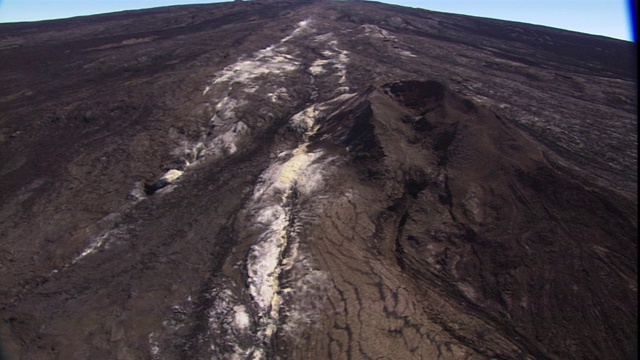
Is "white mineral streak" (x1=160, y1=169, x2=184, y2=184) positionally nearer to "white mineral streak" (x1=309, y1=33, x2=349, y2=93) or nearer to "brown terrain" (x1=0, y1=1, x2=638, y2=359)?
"brown terrain" (x1=0, y1=1, x2=638, y2=359)

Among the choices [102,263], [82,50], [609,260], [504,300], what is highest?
[82,50]

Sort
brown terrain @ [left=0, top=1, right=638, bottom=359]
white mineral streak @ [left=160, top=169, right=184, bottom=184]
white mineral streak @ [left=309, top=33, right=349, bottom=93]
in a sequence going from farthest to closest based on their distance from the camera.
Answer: white mineral streak @ [left=309, top=33, right=349, bottom=93], white mineral streak @ [left=160, top=169, right=184, bottom=184], brown terrain @ [left=0, top=1, right=638, bottom=359]

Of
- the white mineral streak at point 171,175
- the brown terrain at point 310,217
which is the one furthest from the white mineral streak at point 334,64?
the white mineral streak at point 171,175

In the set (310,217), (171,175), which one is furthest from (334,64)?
(310,217)

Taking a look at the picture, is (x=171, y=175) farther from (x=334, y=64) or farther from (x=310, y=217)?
(x=334, y=64)

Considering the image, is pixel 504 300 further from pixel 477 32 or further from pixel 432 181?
pixel 477 32

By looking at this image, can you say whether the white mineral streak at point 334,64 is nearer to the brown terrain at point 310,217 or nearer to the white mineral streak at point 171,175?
the brown terrain at point 310,217

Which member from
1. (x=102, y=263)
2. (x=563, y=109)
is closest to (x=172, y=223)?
(x=102, y=263)

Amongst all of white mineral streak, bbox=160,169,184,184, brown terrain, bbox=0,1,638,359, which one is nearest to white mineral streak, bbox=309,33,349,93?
brown terrain, bbox=0,1,638,359
